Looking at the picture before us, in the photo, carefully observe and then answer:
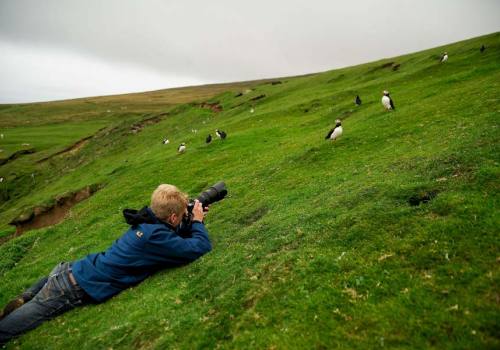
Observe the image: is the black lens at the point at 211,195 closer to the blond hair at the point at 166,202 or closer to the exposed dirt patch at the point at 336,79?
the blond hair at the point at 166,202

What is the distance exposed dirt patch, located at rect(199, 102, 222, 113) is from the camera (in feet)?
249

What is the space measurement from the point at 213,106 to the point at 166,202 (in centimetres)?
6968

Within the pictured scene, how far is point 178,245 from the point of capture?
11547 mm

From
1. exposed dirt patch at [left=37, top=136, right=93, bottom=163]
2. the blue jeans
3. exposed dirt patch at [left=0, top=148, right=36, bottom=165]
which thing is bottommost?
the blue jeans

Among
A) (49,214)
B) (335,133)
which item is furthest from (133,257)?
(49,214)

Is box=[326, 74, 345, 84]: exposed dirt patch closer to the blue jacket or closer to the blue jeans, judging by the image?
the blue jacket

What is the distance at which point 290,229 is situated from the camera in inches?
524

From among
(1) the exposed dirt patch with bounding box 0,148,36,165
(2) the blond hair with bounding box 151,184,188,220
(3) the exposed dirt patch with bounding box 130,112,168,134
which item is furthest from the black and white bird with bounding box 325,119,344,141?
(1) the exposed dirt patch with bounding box 0,148,36,165

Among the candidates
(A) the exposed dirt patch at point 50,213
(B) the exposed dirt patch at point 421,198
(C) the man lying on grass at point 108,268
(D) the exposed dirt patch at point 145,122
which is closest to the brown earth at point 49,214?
(A) the exposed dirt patch at point 50,213

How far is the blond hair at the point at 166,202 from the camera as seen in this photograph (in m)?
10.9

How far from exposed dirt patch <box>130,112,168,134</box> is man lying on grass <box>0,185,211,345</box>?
211ft

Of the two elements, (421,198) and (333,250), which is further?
(421,198)

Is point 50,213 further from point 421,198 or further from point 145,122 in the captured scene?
point 145,122

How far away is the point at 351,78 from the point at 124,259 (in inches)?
2360
